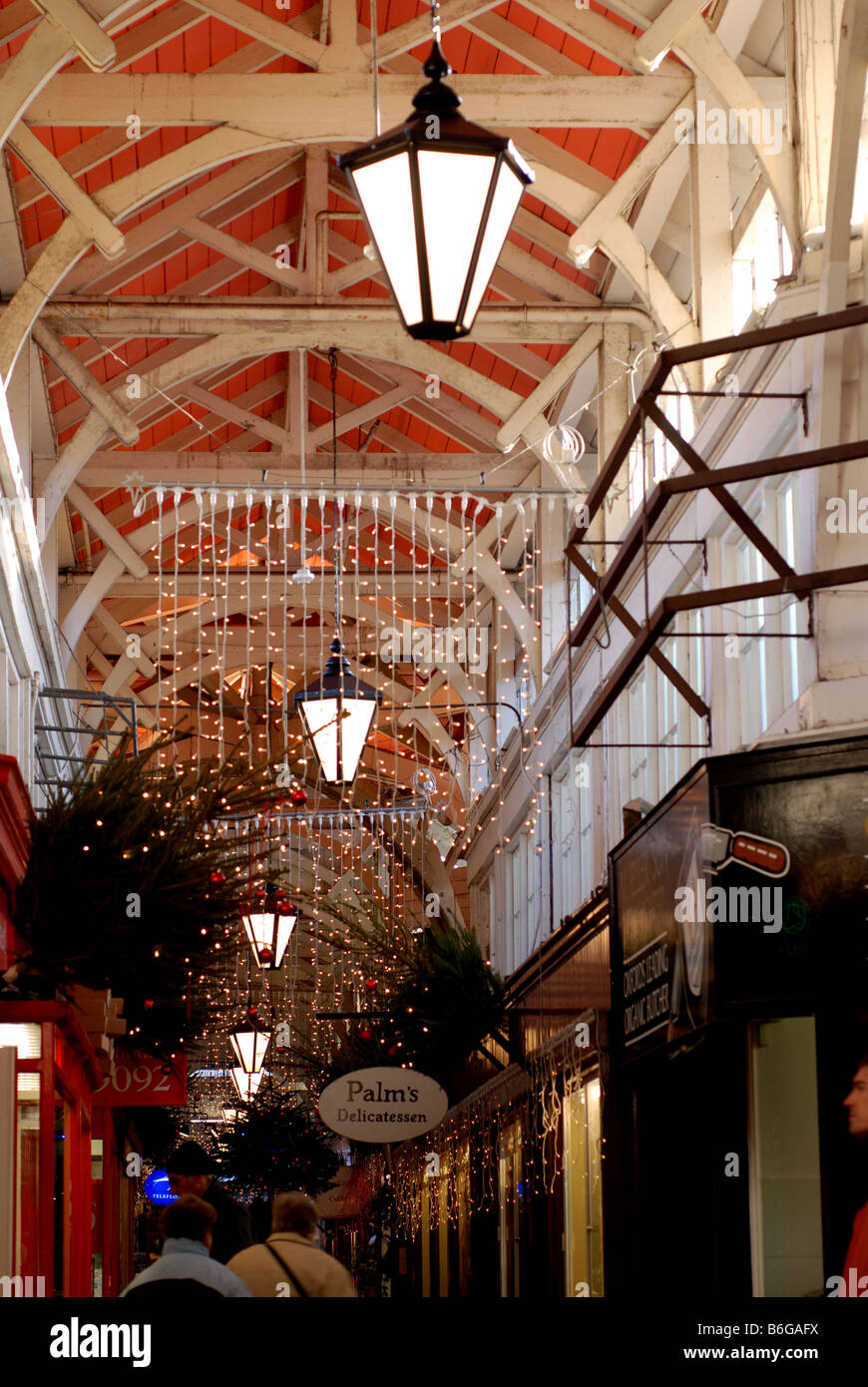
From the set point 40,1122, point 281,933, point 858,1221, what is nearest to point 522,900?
point 281,933

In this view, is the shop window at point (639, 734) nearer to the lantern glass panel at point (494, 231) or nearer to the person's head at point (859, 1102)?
the person's head at point (859, 1102)

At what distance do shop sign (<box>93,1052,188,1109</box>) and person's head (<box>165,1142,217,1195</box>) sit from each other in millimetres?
5831

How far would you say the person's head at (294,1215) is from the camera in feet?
22.1

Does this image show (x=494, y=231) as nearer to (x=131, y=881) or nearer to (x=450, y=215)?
(x=450, y=215)

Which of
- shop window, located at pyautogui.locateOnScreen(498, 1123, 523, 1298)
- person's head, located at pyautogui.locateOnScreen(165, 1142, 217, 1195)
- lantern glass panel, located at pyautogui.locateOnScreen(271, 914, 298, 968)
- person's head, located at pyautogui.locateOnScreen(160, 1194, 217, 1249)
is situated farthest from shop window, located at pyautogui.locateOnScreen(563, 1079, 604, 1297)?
person's head, located at pyautogui.locateOnScreen(160, 1194, 217, 1249)

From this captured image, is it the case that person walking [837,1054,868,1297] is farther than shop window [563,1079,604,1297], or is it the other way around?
shop window [563,1079,604,1297]

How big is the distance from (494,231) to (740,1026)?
577 centimetres

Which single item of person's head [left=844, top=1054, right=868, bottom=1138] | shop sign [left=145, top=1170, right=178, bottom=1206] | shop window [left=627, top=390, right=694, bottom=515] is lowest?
shop sign [left=145, top=1170, right=178, bottom=1206]

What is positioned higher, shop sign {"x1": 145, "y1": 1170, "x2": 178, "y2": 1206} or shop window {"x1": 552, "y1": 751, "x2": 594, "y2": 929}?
shop window {"x1": 552, "y1": 751, "x2": 594, "y2": 929}

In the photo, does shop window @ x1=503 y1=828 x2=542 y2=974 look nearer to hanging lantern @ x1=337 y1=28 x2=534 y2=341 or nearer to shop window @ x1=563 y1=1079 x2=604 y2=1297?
shop window @ x1=563 y1=1079 x2=604 y2=1297

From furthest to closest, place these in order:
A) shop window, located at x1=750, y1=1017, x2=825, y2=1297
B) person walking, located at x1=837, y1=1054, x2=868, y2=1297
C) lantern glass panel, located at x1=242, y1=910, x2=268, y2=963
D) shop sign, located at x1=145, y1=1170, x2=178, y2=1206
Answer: shop sign, located at x1=145, y1=1170, x2=178, y2=1206 → lantern glass panel, located at x1=242, y1=910, x2=268, y2=963 → shop window, located at x1=750, y1=1017, x2=825, y2=1297 → person walking, located at x1=837, y1=1054, x2=868, y2=1297

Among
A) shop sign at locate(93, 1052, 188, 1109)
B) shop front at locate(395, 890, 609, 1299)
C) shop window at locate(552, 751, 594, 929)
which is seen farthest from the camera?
shop window at locate(552, 751, 594, 929)

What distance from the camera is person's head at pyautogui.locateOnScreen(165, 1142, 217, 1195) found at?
8.45m

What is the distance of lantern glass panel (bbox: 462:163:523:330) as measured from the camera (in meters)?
4.61
